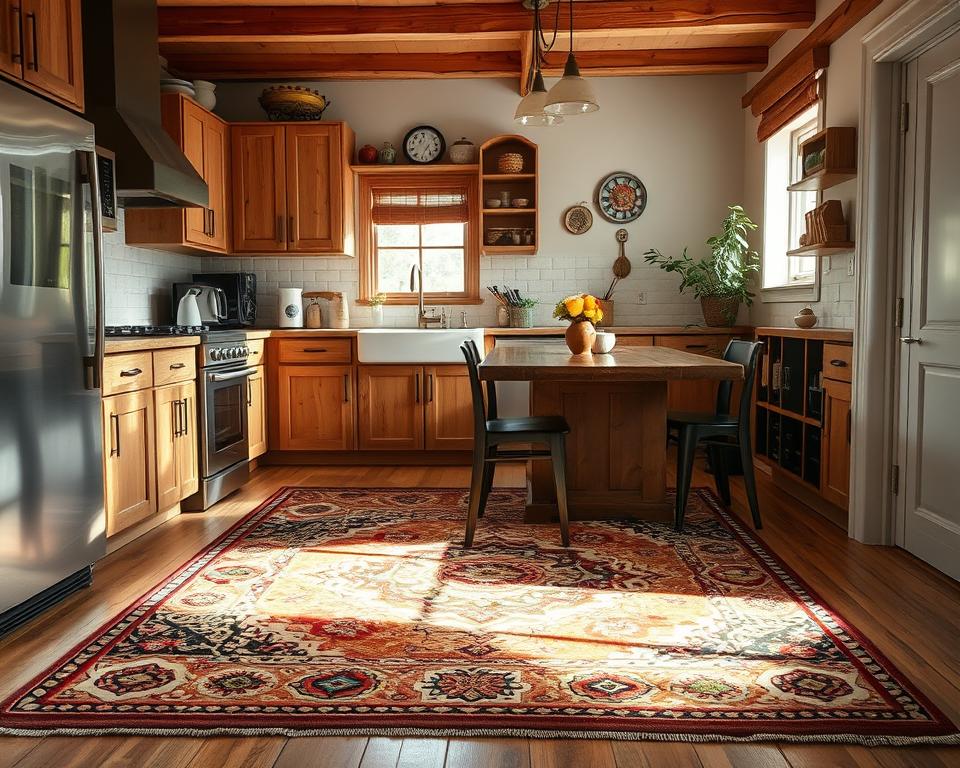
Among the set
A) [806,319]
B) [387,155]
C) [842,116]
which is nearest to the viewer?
[842,116]

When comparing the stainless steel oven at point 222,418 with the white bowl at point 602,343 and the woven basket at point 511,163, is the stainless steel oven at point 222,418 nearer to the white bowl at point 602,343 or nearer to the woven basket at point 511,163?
the white bowl at point 602,343

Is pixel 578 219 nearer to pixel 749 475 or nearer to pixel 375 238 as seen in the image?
pixel 375 238

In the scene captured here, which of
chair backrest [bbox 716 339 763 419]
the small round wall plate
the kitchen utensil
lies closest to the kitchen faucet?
the small round wall plate

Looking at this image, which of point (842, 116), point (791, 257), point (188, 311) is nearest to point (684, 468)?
point (842, 116)

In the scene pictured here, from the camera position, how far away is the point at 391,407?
5.62 m

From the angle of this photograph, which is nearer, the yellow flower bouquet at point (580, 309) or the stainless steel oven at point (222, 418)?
the yellow flower bouquet at point (580, 309)

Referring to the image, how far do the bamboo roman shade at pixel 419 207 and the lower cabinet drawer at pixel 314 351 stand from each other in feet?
3.86

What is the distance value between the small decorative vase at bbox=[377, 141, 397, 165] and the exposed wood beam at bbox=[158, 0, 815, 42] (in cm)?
117

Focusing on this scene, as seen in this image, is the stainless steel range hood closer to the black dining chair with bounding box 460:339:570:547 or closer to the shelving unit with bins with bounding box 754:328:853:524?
the black dining chair with bounding box 460:339:570:547

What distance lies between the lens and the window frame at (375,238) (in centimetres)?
621

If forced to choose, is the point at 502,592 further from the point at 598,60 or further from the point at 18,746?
the point at 598,60

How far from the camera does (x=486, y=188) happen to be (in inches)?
243

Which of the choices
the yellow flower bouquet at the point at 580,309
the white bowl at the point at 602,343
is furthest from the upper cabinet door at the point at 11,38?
the white bowl at the point at 602,343

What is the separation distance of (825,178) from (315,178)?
3.34m
